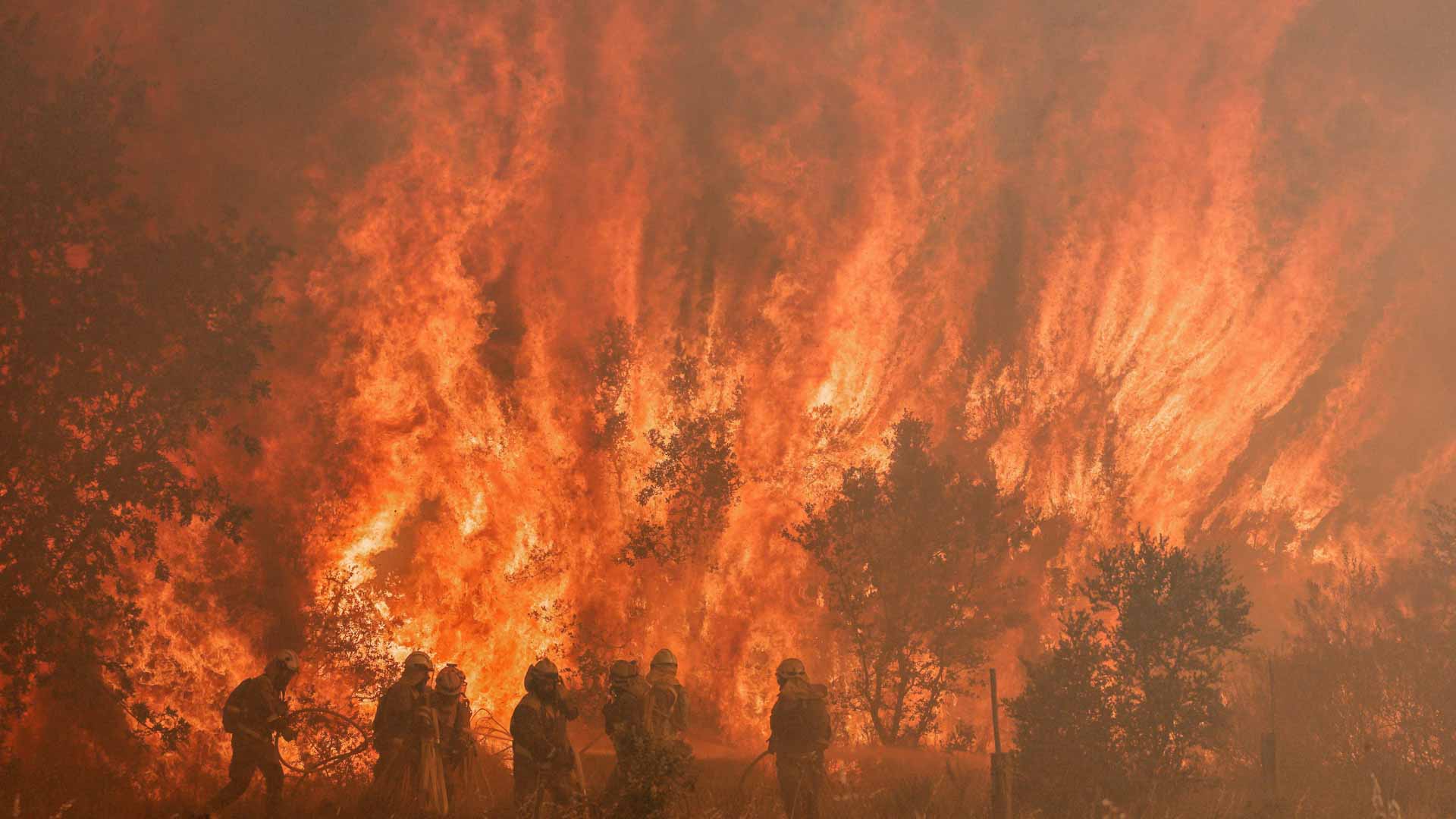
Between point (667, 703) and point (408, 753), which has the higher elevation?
point (667, 703)

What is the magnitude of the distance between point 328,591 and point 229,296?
408 inches

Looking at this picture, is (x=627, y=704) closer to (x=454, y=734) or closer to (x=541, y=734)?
(x=541, y=734)

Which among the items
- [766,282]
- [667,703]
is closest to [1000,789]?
[667,703]

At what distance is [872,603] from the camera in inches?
1171

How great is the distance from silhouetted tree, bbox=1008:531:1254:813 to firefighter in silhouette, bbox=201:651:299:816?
12371 millimetres

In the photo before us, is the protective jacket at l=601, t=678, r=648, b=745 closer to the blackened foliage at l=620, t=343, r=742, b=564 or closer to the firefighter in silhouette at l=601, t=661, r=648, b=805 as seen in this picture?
the firefighter in silhouette at l=601, t=661, r=648, b=805

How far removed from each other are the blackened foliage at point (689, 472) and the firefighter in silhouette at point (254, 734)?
907 inches

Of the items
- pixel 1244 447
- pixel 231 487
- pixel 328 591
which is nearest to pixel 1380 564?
pixel 1244 447

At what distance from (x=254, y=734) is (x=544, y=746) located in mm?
4057

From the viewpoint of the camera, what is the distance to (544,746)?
12594 millimetres

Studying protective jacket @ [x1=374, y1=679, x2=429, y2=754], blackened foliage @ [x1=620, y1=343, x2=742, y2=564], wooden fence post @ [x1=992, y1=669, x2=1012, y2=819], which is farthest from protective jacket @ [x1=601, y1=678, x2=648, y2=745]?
blackened foliage @ [x1=620, y1=343, x2=742, y2=564]

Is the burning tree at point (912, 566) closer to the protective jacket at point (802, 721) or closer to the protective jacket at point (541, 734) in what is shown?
the protective jacket at point (802, 721)

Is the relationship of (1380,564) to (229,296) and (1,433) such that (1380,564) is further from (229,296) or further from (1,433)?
(1,433)

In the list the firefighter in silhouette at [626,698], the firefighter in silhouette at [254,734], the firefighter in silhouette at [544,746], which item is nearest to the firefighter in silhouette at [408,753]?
the firefighter in silhouette at [254,734]
